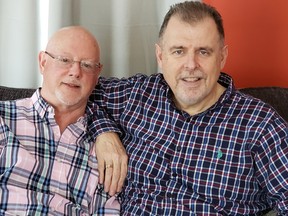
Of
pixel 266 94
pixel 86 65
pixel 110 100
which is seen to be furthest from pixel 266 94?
pixel 86 65

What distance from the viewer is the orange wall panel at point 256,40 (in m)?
2.06

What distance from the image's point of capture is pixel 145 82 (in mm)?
1786

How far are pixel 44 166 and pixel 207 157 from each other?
0.58 metres

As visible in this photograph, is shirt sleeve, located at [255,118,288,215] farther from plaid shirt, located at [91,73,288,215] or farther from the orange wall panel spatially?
the orange wall panel

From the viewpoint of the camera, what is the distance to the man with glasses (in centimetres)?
154

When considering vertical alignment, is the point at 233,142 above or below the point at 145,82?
below

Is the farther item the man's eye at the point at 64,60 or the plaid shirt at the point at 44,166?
the man's eye at the point at 64,60

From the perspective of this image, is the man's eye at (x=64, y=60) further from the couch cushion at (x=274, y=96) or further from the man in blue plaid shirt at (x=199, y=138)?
the couch cushion at (x=274, y=96)

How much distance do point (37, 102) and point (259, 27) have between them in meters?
1.09

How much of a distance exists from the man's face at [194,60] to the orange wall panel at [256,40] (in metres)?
0.50

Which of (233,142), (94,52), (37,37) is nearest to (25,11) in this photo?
(37,37)

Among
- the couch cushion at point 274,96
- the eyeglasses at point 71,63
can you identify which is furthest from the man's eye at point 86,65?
the couch cushion at point 274,96

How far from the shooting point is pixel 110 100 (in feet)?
5.91

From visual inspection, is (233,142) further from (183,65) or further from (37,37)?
(37,37)
